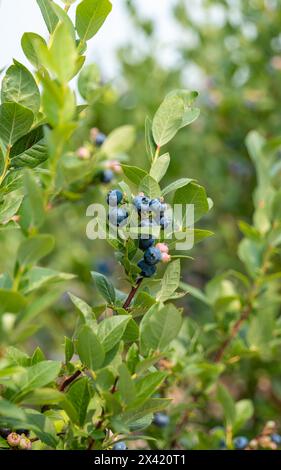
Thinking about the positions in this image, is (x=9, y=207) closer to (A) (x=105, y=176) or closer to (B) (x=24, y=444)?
(A) (x=105, y=176)

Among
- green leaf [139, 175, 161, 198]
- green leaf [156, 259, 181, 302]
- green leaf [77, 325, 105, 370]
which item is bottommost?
green leaf [77, 325, 105, 370]

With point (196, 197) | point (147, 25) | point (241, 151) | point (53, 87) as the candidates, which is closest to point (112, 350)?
point (196, 197)

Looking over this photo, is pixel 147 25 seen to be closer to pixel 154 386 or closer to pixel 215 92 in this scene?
pixel 215 92

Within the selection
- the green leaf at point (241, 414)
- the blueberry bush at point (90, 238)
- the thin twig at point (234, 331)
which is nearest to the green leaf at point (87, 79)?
the blueberry bush at point (90, 238)

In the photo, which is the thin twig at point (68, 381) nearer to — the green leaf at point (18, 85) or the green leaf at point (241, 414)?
the green leaf at point (18, 85)

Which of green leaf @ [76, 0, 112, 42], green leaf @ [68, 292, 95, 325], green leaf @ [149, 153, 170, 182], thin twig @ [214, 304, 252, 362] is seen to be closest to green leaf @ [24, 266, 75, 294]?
green leaf @ [68, 292, 95, 325]

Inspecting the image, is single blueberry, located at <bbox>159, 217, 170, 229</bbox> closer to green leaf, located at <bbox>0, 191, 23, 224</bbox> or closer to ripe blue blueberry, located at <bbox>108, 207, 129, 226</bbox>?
ripe blue blueberry, located at <bbox>108, 207, 129, 226</bbox>
